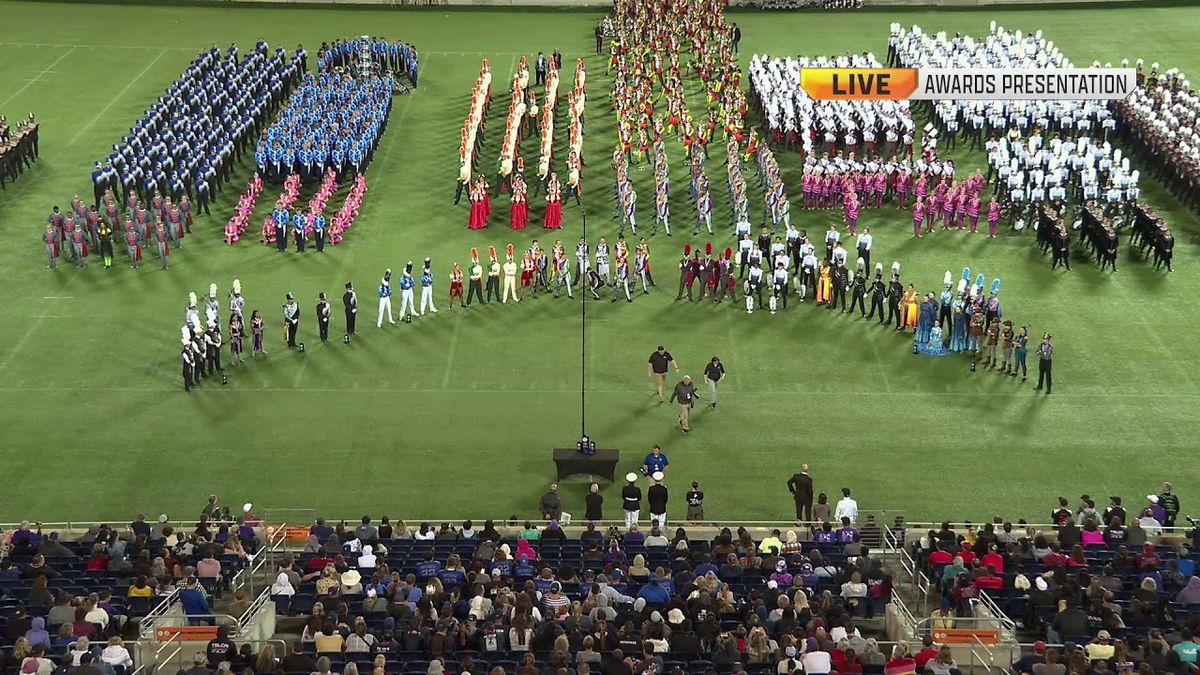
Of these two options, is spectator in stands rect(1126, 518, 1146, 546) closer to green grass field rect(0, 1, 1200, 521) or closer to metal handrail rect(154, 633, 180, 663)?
green grass field rect(0, 1, 1200, 521)

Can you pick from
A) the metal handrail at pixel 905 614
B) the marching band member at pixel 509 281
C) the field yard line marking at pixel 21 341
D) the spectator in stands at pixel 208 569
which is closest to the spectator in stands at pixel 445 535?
the spectator in stands at pixel 208 569

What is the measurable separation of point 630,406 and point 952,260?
10.7 metres

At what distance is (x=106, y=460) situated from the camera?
1106 inches

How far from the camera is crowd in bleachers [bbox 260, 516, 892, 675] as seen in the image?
1878 centimetres

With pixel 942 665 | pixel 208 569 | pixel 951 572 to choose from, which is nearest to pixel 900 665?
pixel 942 665

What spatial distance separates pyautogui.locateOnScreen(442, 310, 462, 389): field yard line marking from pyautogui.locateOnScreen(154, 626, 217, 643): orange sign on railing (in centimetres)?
1130

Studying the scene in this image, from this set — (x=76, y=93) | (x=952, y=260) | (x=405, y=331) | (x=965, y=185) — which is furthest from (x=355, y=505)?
(x=76, y=93)

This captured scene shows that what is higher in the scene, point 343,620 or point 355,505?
point 343,620

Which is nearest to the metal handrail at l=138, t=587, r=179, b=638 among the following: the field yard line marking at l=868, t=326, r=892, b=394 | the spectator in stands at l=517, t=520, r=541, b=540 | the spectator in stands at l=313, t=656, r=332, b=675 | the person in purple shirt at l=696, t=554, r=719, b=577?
the spectator in stands at l=313, t=656, r=332, b=675

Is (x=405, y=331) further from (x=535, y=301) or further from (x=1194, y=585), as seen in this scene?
(x=1194, y=585)

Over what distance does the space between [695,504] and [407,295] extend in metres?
10.4

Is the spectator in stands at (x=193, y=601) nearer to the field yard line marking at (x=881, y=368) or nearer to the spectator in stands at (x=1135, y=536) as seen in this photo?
the spectator in stands at (x=1135, y=536)

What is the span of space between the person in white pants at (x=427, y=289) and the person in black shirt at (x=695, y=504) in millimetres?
9818

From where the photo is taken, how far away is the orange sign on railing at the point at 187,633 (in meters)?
20.0
